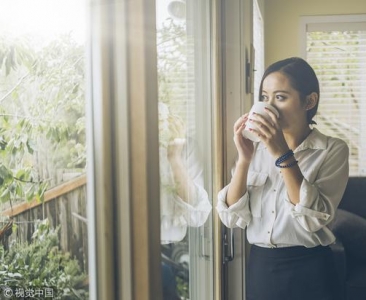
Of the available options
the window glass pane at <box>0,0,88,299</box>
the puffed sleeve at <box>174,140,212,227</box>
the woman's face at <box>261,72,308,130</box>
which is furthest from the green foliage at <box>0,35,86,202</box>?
the woman's face at <box>261,72,308,130</box>

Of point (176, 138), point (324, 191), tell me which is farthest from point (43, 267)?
point (324, 191)

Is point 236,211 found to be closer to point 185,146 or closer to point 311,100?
point 185,146

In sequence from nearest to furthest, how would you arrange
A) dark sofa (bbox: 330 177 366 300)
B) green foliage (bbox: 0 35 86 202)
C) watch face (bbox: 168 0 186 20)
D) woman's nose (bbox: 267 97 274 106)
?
1. green foliage (bbox: 0 35 86 202)
2. watch face (bbox: 168 0 186 20)
3. woman's nose (bbox: 267 97 274 106)
4. dark sofa (bbox: 330 177 366 300)

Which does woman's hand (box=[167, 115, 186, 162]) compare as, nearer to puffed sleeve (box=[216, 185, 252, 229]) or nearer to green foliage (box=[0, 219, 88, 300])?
puffed sleeve (box=[216, 185, 252, 229])

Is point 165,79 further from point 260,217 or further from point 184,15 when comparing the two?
point 260,217

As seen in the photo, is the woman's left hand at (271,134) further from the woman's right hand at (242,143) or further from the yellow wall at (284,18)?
the yellow wall at (284,18)

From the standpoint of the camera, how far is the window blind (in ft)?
9.02

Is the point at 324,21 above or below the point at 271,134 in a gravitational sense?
above

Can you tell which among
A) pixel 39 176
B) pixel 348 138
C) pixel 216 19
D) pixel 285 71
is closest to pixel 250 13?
pixel 216 19

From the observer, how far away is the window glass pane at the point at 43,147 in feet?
1.54

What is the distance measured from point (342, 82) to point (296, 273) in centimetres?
192

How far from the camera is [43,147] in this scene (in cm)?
51

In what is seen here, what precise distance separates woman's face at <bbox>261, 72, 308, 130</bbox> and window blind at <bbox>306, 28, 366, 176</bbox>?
175 centimetres

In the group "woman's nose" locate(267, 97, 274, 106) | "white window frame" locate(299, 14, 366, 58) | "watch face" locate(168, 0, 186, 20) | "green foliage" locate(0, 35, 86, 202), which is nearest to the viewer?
"green foliage" locate(0, 35, 86, 202)
